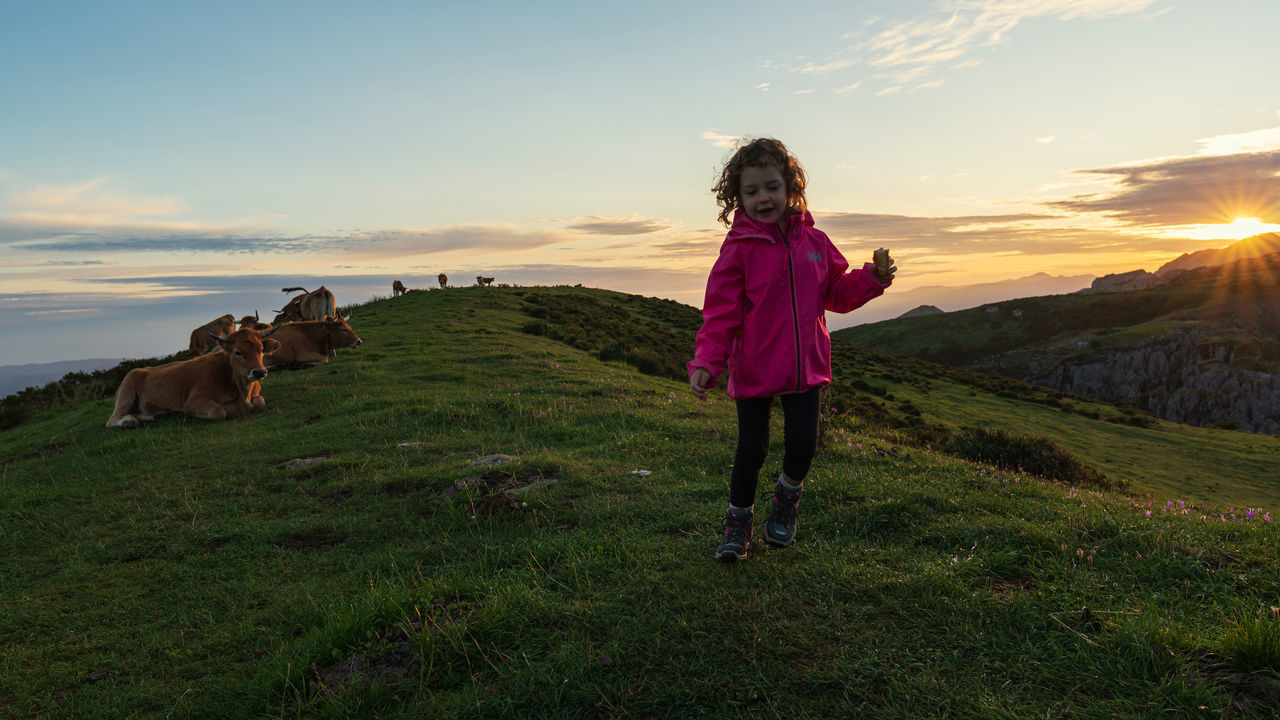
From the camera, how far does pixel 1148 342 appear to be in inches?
3802

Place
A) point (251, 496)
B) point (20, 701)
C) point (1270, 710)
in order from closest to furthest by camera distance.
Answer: point (1270, 710)
point (20, 701)
point (251, 496)

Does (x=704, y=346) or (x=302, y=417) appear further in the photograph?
(x=302, y=417)

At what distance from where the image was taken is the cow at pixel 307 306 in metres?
21.7

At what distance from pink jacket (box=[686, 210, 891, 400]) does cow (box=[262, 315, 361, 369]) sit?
15.9m

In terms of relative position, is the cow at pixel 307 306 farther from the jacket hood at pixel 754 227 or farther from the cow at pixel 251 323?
the jacket hood at pixel 754 227

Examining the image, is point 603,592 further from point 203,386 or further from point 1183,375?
point 1183,375

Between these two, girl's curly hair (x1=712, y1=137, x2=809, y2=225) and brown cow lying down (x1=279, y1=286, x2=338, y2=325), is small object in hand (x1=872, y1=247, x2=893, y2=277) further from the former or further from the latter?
brown cow lying down (x1=279, y1=286, x2=338, y2=325)

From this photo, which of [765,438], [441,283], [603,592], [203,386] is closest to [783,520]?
[765,438]

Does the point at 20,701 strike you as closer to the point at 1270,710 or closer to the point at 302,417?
the point at 1270,710

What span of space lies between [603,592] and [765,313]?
2.11 m

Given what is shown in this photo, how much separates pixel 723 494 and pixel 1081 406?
5294cm

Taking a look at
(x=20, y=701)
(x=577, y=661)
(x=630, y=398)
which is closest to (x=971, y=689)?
(x=577, y=661)

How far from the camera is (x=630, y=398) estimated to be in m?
12.4

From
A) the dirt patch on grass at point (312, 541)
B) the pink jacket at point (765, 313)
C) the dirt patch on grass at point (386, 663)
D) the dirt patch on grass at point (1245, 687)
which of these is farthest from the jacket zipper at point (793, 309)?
the dirt patch on grass at point (312, 541)
